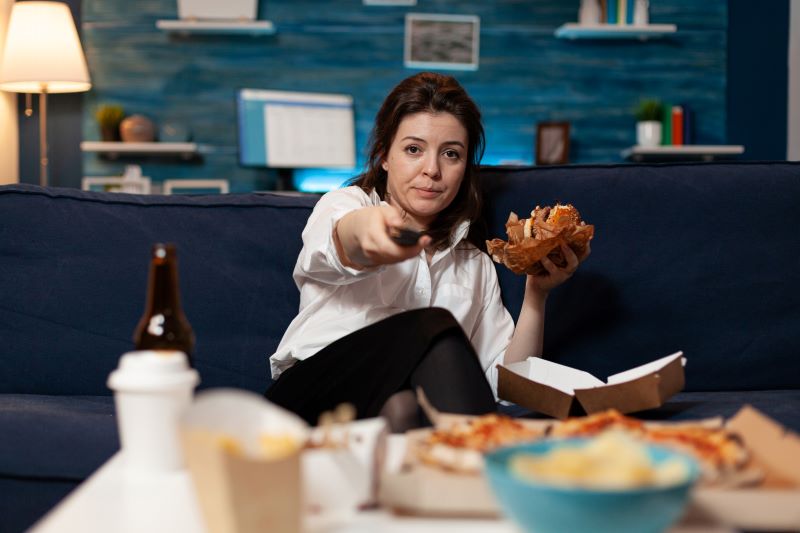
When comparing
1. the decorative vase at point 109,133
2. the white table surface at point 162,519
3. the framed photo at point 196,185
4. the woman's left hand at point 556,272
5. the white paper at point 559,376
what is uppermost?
the decorative vase at point 109,133

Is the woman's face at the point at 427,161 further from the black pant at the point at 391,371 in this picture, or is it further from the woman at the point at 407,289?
the black pant at the point at 391,371

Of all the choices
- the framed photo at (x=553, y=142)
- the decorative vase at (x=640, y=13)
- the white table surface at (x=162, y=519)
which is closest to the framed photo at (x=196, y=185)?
the framed photo at (x=553, y=142)

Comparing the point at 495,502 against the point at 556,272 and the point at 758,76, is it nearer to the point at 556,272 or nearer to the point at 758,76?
the point at 556,272

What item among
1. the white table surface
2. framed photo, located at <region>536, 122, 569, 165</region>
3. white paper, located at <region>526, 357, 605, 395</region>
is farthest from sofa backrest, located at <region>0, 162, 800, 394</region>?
framed photo, located at <region>536, 122, 569, 165</region>

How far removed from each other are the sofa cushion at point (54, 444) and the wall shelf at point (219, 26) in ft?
Result: 10.2

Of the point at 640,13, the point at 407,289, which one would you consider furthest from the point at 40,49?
the point at 640,13

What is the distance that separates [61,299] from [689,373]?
1.35 meters

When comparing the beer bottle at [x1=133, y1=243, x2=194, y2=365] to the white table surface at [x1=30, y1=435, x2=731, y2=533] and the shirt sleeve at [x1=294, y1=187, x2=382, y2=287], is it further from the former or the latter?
the shirt sleeve at [x1=294, y1=187, x2=382, y2=287]

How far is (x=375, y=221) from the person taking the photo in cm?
133

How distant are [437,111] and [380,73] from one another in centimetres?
280

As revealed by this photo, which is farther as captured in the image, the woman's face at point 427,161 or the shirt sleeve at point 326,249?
the woman's face at point 427,161

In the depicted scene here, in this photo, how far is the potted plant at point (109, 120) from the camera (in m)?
→ 4.42

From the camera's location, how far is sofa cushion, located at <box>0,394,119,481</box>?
59.0 inches

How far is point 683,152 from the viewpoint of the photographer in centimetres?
447
